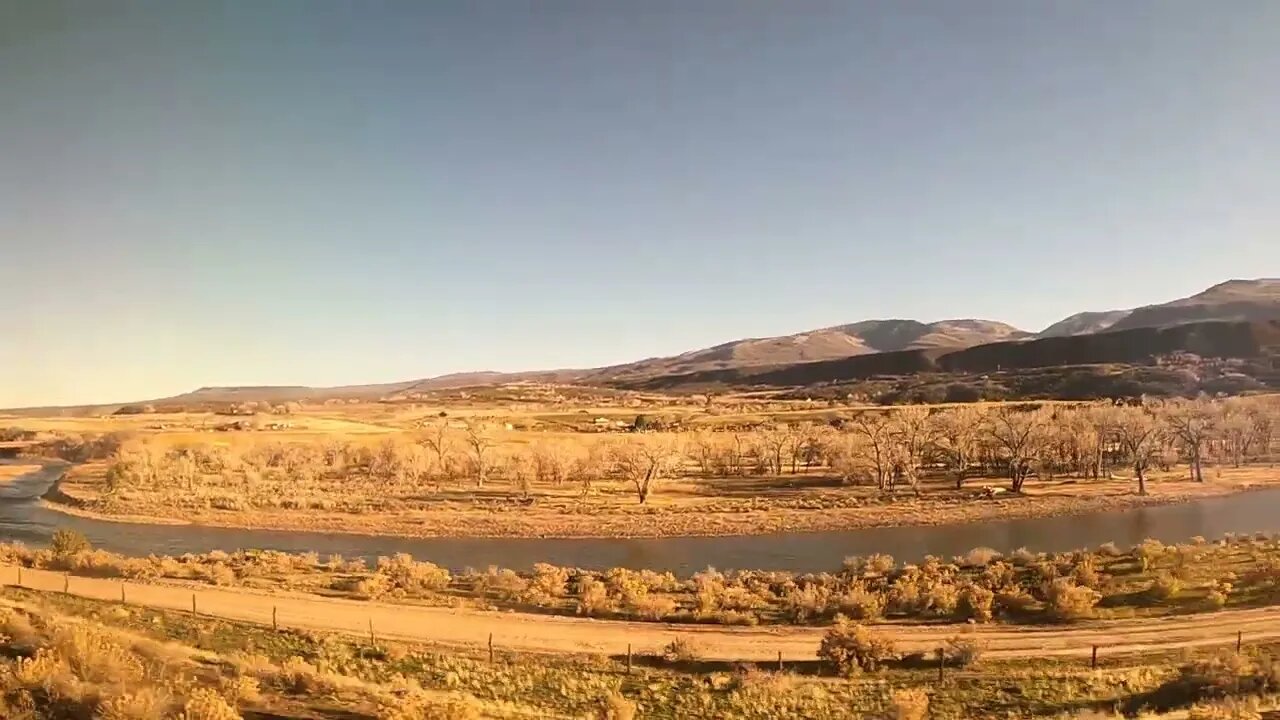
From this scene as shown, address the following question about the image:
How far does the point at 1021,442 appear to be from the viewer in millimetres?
61875

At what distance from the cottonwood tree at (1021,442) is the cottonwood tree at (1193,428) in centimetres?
1026

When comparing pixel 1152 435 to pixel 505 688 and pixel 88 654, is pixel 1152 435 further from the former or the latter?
pixel 88 654

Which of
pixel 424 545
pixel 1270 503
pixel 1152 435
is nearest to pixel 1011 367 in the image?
pixel 1152 435

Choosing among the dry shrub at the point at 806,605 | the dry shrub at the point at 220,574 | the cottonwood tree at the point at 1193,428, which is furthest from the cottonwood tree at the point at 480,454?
the cottonwood tree at the point at 1193,428

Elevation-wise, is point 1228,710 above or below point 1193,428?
below

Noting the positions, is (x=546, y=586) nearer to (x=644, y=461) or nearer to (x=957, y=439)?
(x=644, y=461)

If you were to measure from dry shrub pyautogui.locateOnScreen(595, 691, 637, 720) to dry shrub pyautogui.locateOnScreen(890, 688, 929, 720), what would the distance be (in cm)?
583

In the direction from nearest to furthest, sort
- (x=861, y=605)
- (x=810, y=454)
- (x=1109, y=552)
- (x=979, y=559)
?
(x=861, y=605)
(x=979, y=559)
(x=1109, y=552)
(x=810, y=454)

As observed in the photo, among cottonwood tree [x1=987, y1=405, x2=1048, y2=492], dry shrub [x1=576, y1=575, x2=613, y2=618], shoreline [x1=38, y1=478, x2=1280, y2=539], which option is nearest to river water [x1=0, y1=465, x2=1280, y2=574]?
shoreline [x1=38, y1=478, x2=1280, y2=539]

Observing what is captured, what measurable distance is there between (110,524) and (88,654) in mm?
46063

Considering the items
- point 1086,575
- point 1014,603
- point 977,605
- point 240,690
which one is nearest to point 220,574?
point 240,690

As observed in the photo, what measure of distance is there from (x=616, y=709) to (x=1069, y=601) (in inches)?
704

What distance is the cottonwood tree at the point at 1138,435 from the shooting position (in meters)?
66.2

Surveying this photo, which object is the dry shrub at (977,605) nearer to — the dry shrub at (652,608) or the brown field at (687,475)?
the dry shrub at (652,608)
